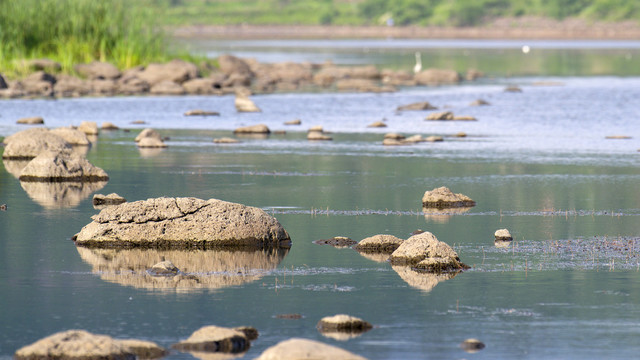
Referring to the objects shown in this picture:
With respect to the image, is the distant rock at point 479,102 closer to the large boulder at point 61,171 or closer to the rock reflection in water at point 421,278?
the large boulder at point 61,171

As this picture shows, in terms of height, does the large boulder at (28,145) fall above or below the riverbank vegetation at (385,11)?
below

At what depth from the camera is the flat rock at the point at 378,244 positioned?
14.4 metres

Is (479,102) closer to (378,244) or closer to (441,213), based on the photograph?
(441,213)

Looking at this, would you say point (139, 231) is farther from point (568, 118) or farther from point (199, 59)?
point (199, 59)

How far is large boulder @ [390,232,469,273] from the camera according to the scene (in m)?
13.3

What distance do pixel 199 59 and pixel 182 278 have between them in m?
46.1

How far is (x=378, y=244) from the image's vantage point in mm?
14484

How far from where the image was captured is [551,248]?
14.6 meters

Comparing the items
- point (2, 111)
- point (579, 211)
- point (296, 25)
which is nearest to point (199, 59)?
point (2, 111)

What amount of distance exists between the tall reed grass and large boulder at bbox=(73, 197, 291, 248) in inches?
1408

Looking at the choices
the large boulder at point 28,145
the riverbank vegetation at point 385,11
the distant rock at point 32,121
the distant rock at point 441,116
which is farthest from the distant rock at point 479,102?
the riverbank vegetation at point 385,11

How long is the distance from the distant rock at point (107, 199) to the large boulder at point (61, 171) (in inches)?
112

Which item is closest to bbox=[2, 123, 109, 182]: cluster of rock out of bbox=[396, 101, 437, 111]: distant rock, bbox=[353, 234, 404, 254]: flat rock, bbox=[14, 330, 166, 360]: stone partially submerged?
bbox=[353, 234, 404, 254]: flat rock

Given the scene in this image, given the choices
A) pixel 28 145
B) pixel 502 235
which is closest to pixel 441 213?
pixel 502 235
